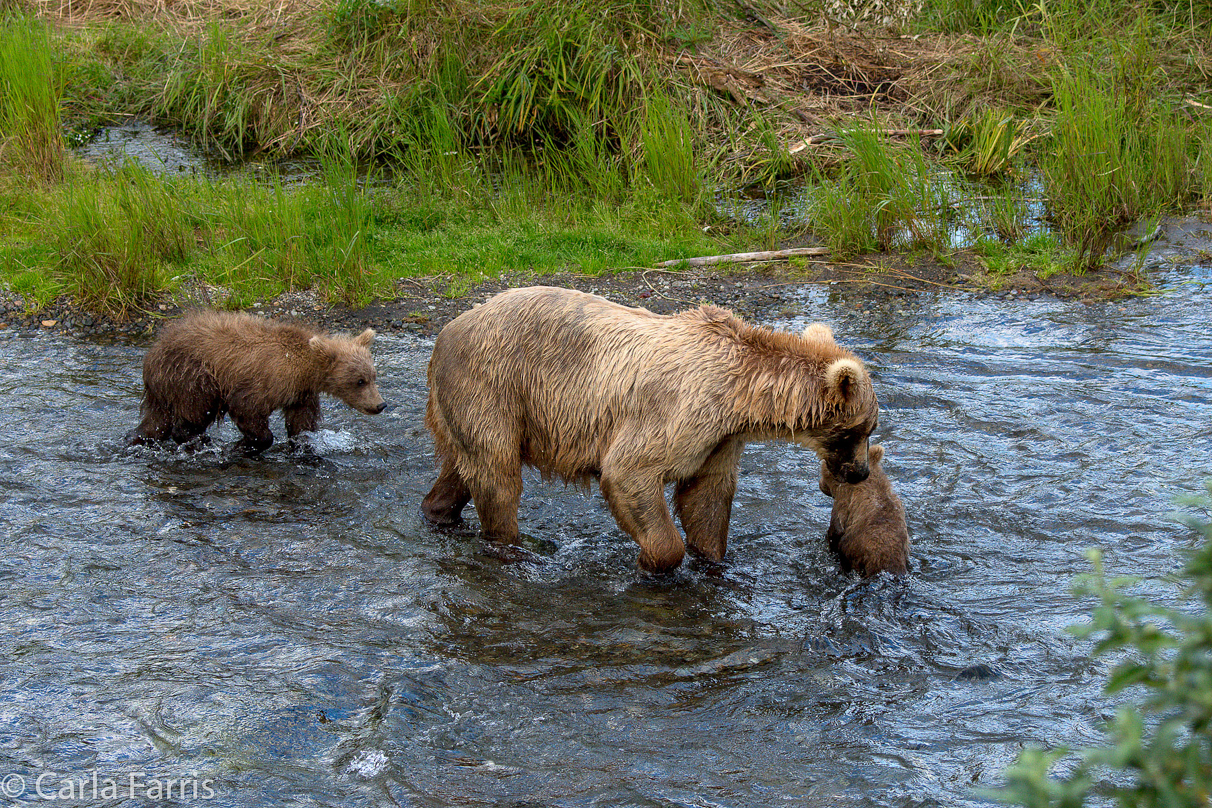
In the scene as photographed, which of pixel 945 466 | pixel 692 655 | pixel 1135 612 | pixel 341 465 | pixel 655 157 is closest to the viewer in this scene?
pixel 1135 612

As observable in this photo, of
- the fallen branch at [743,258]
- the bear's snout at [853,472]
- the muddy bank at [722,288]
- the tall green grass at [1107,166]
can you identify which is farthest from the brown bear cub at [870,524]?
the tall green grass at [1107,166]

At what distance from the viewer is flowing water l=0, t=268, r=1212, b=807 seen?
3.89 metres

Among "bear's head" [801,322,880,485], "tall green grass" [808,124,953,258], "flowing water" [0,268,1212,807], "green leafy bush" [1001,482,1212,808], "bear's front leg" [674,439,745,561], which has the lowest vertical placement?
"flowing water" [0,268,1212,807]

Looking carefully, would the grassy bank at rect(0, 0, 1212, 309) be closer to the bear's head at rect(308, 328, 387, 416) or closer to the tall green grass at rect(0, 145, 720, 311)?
the tall green grass at rect(0, 145, 720, 311)

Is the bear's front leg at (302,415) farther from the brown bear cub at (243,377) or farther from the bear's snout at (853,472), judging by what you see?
the bear's snout at (853,472)

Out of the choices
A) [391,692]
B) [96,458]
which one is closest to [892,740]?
[391,692]

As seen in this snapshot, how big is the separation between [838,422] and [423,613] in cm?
222

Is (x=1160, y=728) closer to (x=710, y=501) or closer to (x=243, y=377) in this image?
(x=710, y=501)

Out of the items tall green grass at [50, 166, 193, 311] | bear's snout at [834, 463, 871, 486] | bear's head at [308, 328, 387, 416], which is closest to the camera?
bear's snout at [834, 463, 871, 486]

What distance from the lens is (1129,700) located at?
4.27 meters

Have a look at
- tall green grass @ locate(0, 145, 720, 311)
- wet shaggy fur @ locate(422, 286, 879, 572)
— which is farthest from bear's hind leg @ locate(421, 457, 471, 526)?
tall green grass @ locate(0, 145, 720, 311)

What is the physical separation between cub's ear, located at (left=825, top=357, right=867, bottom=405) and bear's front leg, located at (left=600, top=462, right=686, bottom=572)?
925 millimetres

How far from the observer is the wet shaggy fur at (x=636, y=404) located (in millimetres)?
4938

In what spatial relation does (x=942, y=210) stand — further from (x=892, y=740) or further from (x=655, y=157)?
(x=892, y=740)
